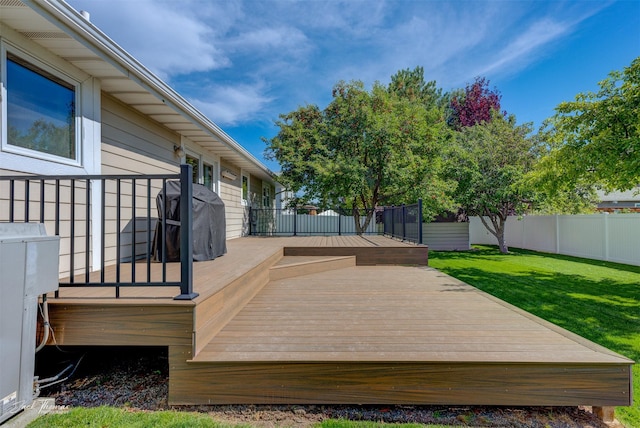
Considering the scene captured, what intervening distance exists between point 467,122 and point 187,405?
22.0 meters

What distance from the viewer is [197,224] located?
3.92 metres

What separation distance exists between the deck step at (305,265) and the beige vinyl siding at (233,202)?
8.22 ft

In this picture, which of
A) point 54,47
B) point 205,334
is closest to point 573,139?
point 205,334

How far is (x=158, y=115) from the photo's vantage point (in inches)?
169

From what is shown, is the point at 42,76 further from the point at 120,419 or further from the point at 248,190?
the point at 248,190

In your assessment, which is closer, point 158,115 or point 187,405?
point 187,405

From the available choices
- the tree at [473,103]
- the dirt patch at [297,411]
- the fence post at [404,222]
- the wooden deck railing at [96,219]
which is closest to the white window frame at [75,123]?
the wooden deck railing at [96,219]

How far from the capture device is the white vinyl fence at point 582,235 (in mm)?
8578

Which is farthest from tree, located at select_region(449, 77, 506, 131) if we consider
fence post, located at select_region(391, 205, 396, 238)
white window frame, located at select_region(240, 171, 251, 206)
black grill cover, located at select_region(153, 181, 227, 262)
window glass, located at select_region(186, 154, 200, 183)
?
black grill cover, located at select_region(153, 181, 227, 262)

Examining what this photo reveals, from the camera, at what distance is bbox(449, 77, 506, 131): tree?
1955cm

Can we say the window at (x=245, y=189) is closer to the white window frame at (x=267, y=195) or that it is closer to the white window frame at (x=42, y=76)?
the white window frame at (x=267, y=195)

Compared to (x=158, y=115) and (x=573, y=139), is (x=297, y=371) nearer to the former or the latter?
(x=158, y=115)

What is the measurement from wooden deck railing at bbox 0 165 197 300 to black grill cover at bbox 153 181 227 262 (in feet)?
0.51

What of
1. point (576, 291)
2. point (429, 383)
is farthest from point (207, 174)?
point (576, 291)
